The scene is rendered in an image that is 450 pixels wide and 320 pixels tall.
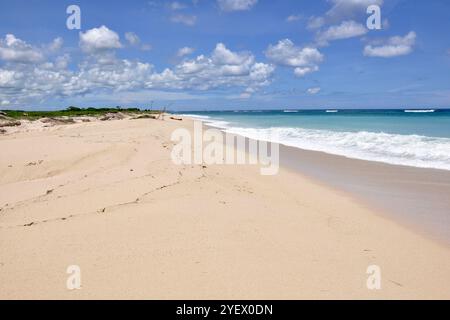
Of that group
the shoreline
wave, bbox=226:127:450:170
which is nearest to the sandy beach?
the shoreline

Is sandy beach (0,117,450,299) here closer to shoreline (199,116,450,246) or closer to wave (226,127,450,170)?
shoreline (199,116,450,246)

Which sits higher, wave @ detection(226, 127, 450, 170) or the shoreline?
wave @ detection(226, 127, 450, 170)

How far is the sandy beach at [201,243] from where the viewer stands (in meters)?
3.14

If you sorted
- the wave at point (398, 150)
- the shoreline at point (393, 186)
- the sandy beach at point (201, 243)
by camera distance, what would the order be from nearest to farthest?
the sandy beach at point (201, 243) → the shoreline at point (393, 186) → the wave at point (398, 150)

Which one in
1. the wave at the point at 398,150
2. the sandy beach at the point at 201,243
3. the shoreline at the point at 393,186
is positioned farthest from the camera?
the wave at the point at 398,150

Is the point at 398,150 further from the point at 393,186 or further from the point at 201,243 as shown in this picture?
the point at 201,243

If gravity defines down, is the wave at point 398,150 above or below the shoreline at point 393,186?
above

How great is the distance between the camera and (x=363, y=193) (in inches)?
285

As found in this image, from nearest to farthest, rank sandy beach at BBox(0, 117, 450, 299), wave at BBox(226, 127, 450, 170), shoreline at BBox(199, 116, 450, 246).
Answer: sandy beach at BBox(0, 117, 450, 299) < shoreline at BBox(199, 116, 450, 246) < wave at BBox(226, 127, 450, 170)

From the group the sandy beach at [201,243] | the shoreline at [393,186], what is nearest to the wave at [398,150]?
the shoreline at [393,186]

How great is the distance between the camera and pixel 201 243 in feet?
13.1

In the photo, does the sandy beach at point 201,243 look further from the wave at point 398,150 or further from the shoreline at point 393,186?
the wave at point 398,150

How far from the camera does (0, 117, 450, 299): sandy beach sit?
123 inches

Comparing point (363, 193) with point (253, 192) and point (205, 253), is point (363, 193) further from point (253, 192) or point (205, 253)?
point (205, 253)
